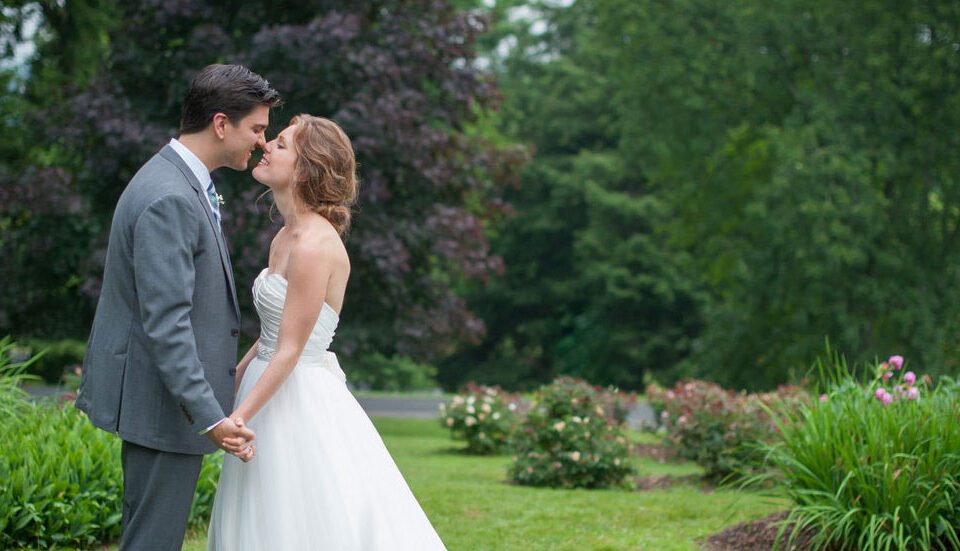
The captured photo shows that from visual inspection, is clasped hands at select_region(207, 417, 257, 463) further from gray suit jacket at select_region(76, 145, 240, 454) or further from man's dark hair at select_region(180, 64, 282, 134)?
man's dark hair at select_region(180, 64, 282, 134)

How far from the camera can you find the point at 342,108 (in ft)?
43.0

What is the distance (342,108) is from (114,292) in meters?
10.0

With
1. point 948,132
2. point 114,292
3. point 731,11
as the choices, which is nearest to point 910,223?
point 948,132

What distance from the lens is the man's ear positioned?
3.43 m

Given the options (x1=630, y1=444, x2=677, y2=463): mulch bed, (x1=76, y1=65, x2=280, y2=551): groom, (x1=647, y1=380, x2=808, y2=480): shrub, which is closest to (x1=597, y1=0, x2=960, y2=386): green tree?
(x1=630, y1=444, x2=677, y2=463): mulch bed

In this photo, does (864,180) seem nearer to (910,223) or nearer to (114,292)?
(910,223)

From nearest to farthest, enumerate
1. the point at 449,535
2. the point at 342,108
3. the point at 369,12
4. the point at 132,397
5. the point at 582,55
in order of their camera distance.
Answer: the point at 132,397, the point at 449,535, the point at 342,108, the point at 369,12, the point at 582,55

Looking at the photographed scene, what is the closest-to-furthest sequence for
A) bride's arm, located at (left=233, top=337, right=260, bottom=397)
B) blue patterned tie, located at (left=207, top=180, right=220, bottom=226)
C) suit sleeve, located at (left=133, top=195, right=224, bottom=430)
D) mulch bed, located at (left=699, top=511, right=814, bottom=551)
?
suit sleeve, located at (left=133, top=195, right=224, bottom=430), blue patterned tie, located at (left=207, top=180, right=220, bottom=226), bride's arm, located at (left=233, top=337, right=260, bottom=397), mulch bed, located at (left=699, top=511, right=814, bottom=551)

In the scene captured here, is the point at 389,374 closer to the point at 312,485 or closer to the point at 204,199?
the point at 312,485

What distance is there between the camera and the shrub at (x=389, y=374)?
29.1 meters

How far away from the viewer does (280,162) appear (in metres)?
3.68

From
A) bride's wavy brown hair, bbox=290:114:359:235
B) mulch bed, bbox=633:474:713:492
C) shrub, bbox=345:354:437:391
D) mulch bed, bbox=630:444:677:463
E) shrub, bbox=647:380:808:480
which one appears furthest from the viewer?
shrub, bbox=345:354:437:391

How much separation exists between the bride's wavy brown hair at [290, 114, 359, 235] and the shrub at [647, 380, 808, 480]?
21.6 feet

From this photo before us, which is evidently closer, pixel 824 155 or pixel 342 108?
pixel 342 108
